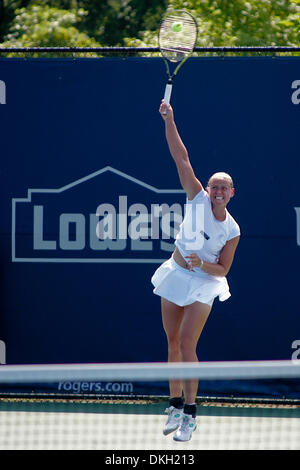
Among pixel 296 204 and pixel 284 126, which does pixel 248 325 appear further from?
pixel 284 126

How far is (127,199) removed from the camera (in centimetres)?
570

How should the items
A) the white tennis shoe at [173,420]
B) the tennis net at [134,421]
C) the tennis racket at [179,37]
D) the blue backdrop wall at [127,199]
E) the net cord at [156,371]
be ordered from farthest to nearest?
the blue backdrop wall at [127,199] → the tennis racket at [179,37] → the white tennis shoe at [173,420] → the tennis net at [134,421] → the net cord at [156,371]

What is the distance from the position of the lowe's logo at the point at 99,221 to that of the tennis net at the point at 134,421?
0.89m

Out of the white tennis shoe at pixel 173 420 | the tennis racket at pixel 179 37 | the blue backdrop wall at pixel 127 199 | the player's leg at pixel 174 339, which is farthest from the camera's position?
the blue backdrop wall at pixel 127 199

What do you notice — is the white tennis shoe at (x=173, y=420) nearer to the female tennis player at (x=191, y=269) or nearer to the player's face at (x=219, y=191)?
the female tennis player at (x=191, y=269)

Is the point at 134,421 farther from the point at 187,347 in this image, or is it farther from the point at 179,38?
the point at 179,38

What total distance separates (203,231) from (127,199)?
→ 117 centimetres

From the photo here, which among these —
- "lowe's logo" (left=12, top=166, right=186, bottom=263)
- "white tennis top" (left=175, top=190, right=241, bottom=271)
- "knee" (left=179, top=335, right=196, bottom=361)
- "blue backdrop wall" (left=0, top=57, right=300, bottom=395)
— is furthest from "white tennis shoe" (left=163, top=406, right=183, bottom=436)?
"lowe's logo" (left=12, top=166, right=186, bottom=263)

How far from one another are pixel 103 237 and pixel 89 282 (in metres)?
0.33

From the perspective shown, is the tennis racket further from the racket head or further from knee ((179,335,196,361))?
knee ((179,335,196,361))

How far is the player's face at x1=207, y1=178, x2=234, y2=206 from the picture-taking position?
4.58 meters

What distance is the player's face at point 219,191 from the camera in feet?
15.0

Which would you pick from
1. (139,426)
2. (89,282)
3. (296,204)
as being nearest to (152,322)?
(89,282)

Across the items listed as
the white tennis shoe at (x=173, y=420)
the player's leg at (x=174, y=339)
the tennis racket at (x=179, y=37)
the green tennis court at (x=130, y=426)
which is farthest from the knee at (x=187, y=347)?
the tennis racket at (x=179, y=37)
